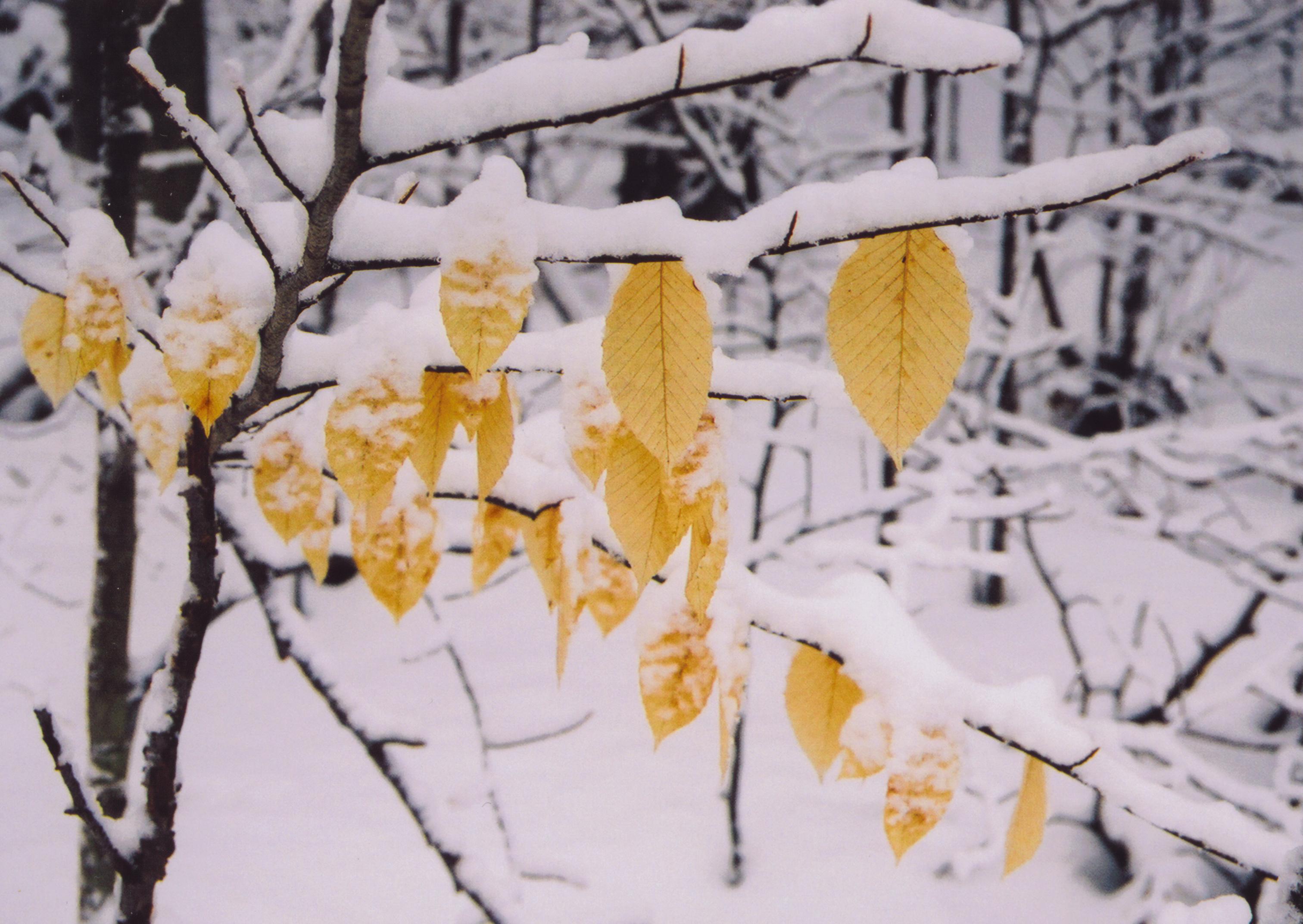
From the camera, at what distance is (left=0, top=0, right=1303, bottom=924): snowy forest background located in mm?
1953

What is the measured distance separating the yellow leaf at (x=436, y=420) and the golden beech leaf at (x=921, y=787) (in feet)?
1.47

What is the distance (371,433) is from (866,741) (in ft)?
1.65

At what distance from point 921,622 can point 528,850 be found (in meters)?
2.72

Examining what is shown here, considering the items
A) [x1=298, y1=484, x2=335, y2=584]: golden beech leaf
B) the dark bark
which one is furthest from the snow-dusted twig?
[x1=298, y1=484, x2=335, y2=584]: golden beech leaf

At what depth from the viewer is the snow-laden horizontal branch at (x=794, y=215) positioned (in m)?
0.39

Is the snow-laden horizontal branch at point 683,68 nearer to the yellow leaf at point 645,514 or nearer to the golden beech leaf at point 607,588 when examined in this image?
the yellow leaf at point 645,514

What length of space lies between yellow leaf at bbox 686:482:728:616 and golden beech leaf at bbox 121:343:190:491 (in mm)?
425

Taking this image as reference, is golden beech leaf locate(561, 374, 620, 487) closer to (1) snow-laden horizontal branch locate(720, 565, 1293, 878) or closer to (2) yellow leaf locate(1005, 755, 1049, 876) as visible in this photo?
(1) snow-laden horizontal branch locate(720, 565, 1293, 878)

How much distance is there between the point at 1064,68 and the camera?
184 inches

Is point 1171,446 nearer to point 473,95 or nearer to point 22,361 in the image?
point 473,95

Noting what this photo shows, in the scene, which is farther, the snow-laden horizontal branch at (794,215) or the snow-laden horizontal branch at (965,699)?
the snow-laden horizontal branch at (965,699)

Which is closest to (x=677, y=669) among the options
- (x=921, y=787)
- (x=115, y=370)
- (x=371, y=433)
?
(x=921, y=787)

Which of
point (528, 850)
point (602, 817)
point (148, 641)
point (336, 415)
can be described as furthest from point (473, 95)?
point (148, 641)

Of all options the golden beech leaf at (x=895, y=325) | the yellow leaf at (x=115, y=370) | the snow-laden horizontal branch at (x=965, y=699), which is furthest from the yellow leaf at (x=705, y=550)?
the yellow leaf at (x=115, y=370)
